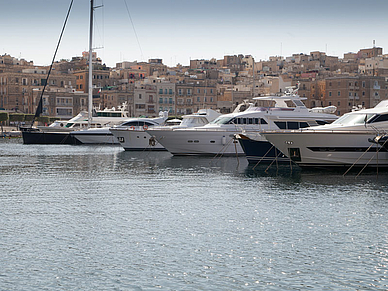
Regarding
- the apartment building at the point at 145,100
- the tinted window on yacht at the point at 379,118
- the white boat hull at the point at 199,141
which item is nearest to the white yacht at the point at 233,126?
the white boat hull at the point at 199,141

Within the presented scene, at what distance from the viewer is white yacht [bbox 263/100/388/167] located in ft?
88.8

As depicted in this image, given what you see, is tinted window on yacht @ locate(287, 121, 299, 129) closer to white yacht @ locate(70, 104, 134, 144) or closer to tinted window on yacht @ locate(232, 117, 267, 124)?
tinted window on yacht @ locate(232, 117, 267, 124)

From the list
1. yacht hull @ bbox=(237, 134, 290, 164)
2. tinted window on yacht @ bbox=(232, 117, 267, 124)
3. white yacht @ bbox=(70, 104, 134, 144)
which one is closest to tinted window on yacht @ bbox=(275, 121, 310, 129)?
tinted window on yacht @ bbox=(232, 117, 267, 124)

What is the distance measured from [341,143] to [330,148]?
0.55 m

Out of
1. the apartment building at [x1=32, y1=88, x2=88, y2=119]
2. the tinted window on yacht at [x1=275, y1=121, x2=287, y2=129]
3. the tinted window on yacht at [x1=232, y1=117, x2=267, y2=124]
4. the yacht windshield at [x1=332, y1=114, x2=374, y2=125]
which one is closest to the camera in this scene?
the yacht windshield at [x1=332, y1=114, x2=374, y2=125]

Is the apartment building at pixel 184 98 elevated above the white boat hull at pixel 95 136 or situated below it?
above

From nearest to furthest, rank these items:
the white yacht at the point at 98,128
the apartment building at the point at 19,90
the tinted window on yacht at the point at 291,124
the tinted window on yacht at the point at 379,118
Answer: the tinted window on yacht at the point at 379,118
the tinted window on yacht at the point at 291,124
the white yacht at the point at 98,128
the apartment building at the point at 19,90

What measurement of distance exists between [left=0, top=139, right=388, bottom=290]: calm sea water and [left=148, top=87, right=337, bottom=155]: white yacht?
10827 mm

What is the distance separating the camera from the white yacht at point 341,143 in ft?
88.8

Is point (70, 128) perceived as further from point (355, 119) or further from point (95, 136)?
point (355, 119)

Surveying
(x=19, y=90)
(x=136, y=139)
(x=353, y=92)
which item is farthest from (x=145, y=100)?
(x=136, y=139)

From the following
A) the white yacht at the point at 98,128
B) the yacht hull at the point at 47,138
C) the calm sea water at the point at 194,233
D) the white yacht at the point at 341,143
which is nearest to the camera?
the calm sea water at the point at 194,233

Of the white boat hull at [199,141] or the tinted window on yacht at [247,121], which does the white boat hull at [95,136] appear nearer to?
the white boat hull at [199,141]

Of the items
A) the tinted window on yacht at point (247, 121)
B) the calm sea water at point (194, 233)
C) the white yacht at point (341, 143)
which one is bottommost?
the calm sea water at point (194, 233)
